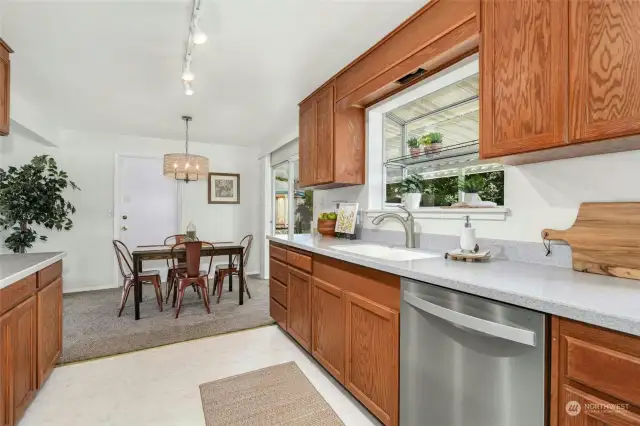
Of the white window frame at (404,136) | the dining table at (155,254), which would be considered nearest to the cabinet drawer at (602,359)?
the white window frame at (404,136)

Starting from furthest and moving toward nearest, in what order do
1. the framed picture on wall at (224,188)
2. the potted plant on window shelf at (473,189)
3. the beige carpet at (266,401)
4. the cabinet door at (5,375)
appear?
1. the framed picture on wall at (224,188)
2. the potted plant on window shelf at (473,189)
3. the beige carpet at (266,401)
4. the cabinet door at (5,375)

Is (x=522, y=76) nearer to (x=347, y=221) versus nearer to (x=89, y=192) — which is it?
(x=347, y=221)

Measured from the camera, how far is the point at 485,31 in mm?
1467

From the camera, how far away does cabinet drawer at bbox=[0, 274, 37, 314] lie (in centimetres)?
148

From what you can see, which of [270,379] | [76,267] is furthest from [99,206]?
[270,379]

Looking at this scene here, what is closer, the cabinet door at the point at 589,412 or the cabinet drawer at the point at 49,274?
the cabinet door at the point at 589,412

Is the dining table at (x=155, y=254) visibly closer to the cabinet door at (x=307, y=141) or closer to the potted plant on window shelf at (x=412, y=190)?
the cabinet door at (x=307, y=141)

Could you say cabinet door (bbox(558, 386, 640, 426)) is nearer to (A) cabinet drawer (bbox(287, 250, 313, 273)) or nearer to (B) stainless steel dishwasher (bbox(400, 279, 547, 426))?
(B) stainless steel dishwasher (bbox(400, 279, 547, 426))

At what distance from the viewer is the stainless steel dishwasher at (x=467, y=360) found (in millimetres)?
982

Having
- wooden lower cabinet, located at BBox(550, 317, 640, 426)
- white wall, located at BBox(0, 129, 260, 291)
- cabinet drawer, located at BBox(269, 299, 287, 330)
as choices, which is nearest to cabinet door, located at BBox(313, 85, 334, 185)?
cabinet drawer, located at BBox(269, 299, 287, 330)

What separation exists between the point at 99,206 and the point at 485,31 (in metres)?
5.34

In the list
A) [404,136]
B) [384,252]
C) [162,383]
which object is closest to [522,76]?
[384,252]

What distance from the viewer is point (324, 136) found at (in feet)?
9.34

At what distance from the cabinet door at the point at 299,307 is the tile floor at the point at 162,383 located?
6.4 inches
